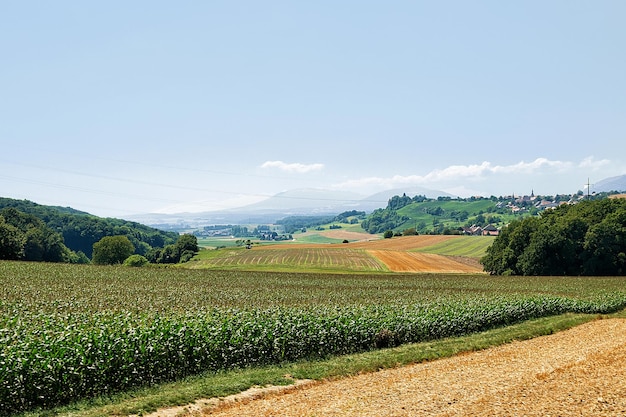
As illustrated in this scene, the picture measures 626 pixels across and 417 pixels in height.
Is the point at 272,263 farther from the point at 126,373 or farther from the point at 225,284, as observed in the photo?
the point at 126,373

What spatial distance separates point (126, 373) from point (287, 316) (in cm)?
968

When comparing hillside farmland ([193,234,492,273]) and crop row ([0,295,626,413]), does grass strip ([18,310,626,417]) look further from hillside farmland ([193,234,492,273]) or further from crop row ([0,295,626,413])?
hillside farmland ([193,234,492,273])

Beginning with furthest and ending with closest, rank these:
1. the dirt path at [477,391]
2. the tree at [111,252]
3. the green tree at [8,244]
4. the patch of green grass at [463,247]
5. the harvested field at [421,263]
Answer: the patch of green grass at [463,247] → the tree at [111,252] → the harvested field at [421,263] → the green tree at [8,244] → the dirt path at [477,391]

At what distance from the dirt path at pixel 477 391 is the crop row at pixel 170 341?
4.78 m

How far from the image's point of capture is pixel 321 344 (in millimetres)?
25672

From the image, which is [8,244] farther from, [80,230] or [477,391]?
[80,230]

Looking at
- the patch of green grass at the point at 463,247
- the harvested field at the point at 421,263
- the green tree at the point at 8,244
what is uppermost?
the green tree at the point at 8,244

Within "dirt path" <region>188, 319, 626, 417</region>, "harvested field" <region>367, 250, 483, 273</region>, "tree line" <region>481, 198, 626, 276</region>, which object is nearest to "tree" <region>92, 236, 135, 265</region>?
"harvested field" <region>367, 250, 483, 273</region>

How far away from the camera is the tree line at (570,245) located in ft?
249

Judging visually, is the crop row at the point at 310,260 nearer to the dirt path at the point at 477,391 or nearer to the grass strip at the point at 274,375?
the grass strip at the point at 274,375

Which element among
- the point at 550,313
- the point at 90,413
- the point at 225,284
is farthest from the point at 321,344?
the point at 225,284

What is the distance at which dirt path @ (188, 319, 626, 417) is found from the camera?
42.3 feet

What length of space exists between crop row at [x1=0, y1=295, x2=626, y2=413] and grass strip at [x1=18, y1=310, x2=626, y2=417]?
0.74 meters

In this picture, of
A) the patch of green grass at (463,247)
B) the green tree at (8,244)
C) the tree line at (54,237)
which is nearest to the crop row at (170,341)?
the green tree at (8,244)
